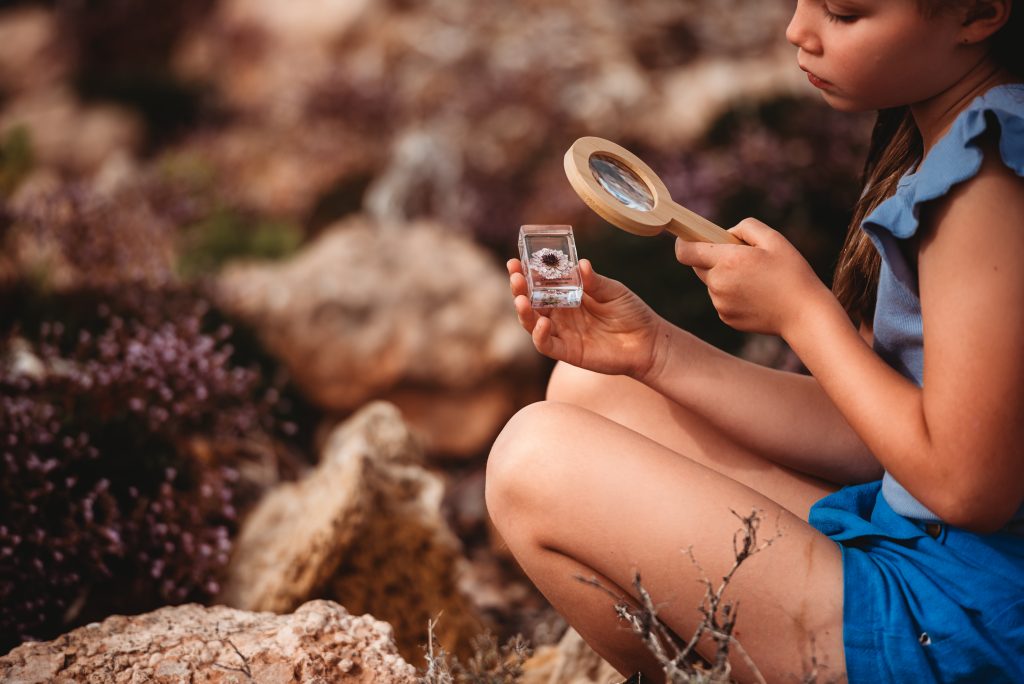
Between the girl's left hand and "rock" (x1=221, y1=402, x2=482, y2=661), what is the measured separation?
1243mm

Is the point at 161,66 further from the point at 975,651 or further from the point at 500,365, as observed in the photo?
the point at 975,651

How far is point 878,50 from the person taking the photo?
148 centimetres

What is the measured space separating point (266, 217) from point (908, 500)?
196 inches

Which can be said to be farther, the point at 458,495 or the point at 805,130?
the point at 805,130

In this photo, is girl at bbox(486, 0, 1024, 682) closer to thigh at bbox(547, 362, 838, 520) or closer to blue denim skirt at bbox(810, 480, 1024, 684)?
blue denim skirt at bbox(810, 480, 1024, 684)

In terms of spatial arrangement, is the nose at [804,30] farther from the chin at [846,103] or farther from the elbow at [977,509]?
the elbow at [977,509]

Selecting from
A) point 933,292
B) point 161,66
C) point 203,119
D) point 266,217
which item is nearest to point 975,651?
point 933,292

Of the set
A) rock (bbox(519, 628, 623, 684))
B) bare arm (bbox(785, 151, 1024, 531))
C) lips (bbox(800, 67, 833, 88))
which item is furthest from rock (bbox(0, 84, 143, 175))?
bare arm (bbox(785, 151, 1024, 531))

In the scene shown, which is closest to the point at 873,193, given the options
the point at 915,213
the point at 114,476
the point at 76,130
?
the point at 915,213

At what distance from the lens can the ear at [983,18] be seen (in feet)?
4.75

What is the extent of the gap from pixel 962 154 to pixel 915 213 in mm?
112

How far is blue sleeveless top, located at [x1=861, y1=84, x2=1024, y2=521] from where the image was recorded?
4.57ft

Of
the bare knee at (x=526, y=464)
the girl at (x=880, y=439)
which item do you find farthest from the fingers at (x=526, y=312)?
the bare knee at (x=526, y=464)

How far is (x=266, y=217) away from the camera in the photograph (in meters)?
5.87
